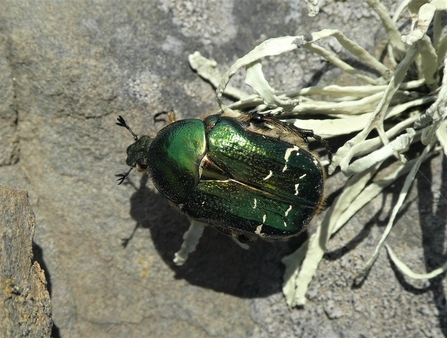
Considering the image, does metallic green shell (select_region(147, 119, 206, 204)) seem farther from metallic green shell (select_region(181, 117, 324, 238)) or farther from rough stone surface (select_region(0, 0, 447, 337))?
rough stone surface (select_region(0, 0, 447, 337))

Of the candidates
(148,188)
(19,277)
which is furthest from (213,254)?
(19,277)

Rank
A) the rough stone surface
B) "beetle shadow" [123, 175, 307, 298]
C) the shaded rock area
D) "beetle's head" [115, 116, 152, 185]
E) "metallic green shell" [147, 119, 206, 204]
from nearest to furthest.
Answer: the shaded rock area, "metallic green shell" [147, 119, 206, 204], "beetle's head" [115, 116, 152, 185], the rough stone surface, "beetle shadow" [123, 175, 307, 298]

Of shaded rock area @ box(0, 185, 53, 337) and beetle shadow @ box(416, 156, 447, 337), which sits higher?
beetle shadow @ box(416, 156, 447, 337)

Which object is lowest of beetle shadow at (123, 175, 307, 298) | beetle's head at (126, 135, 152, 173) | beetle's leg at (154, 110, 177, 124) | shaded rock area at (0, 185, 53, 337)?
beetle shadow at (123, 175, 307, 298)

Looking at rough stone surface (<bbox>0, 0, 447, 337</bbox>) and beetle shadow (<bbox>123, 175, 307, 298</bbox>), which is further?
beetle shadow (<bbox>123, 175, 307, 298</bbox>)

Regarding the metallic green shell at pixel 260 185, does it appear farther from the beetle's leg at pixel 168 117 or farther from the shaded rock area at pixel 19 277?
the shaded rock area at pixel 19 277

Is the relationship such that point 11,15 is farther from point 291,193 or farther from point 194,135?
point 291,193

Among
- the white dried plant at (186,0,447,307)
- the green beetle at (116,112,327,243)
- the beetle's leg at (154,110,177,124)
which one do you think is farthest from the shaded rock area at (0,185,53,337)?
the white dried plant at (186,0,447,307)
